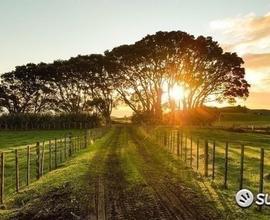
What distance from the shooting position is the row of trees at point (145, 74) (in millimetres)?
81500

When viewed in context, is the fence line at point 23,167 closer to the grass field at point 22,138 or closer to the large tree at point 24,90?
the grass field at point 22,138

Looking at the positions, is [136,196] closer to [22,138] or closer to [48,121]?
[22,138]

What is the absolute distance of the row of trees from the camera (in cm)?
8150

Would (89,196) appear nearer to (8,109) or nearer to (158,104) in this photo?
(158,104)

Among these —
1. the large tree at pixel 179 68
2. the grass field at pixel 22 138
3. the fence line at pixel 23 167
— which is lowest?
the grass field at pixel 22 138

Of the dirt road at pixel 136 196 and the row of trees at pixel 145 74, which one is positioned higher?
the row of trees at pixel 145 74

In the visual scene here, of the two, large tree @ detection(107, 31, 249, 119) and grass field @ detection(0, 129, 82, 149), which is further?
large tree @ detection(107, 31, 249, 119)

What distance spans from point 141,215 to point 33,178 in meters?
12.4

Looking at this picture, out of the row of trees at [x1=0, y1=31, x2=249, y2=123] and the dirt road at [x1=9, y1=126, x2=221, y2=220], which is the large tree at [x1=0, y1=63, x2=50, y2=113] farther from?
the dirt road at [x1=9, y1=126, x2=221, y2=220]

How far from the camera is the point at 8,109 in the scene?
4872 inches

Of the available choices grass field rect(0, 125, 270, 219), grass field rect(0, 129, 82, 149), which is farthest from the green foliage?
grass field rect(0, 125, 270, 219)

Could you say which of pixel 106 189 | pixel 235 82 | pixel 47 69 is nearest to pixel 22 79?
pixel 47 69

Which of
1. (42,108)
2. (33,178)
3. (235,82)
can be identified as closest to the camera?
(33,178)

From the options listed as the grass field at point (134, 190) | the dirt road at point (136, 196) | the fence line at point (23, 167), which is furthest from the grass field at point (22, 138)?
the dirt road at point (136, 196)
